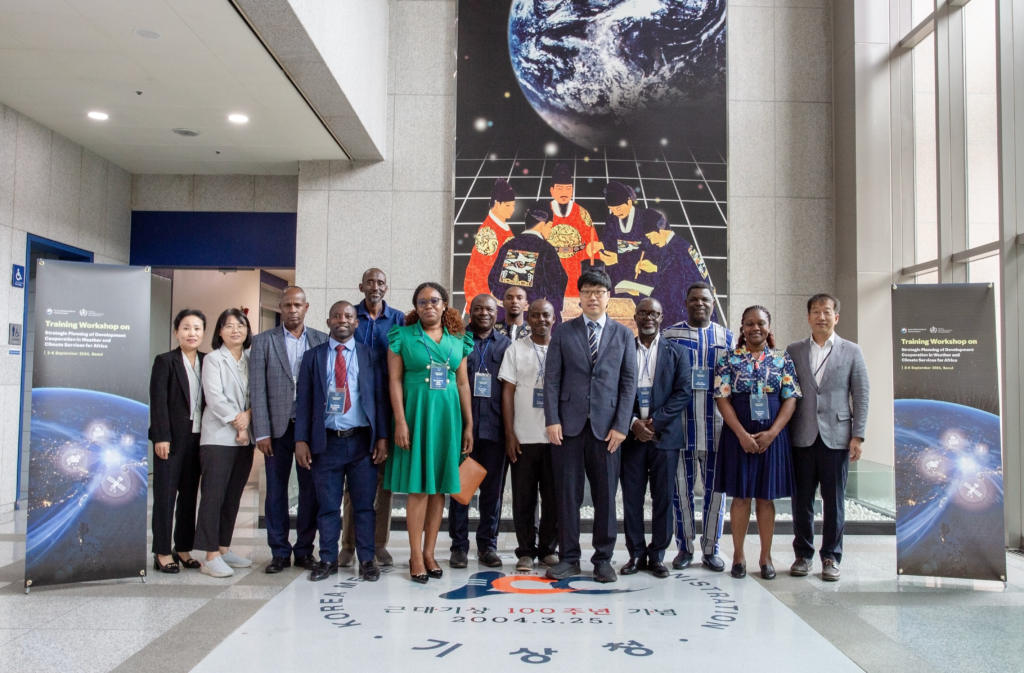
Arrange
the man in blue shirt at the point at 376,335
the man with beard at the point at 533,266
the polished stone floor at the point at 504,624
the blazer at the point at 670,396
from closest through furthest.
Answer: the polished stone floor at the point at 504,624
the blazer at the point at 670,396
the man in blue shirt at the point at 376,335
the man with beard at the point at 533,266

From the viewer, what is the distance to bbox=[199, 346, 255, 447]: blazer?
453cm

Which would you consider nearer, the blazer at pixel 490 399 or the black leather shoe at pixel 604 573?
Answer: the black leather shoe at pixel 604 573

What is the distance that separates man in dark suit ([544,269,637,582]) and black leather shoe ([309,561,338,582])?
4.29ft

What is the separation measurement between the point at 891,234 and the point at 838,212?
24.3 inches

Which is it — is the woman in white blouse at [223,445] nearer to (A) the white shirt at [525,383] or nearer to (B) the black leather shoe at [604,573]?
(A) the white shirt at [525,383]

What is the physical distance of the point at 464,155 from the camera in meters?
8.19

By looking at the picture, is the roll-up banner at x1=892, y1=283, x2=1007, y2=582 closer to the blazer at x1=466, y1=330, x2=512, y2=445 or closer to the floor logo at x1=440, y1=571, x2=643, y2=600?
the floor logo at x1=440, y1=571, x2=643, y2=600

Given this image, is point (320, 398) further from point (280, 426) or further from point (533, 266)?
point (533, 266)

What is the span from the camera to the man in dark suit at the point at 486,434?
4664mm

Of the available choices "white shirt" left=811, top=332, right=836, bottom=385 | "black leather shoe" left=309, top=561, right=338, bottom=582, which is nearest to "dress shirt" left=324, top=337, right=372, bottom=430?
"black leather shoe" left=309, top=561, right=338, bottom=582

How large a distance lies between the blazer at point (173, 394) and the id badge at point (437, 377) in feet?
4.93

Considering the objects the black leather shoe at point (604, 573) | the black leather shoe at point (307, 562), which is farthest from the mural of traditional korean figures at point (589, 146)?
the black leather shoe at point (604, 573)

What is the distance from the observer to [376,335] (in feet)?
15.8

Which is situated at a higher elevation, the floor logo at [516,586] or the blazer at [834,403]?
the blazer at [834,403]
